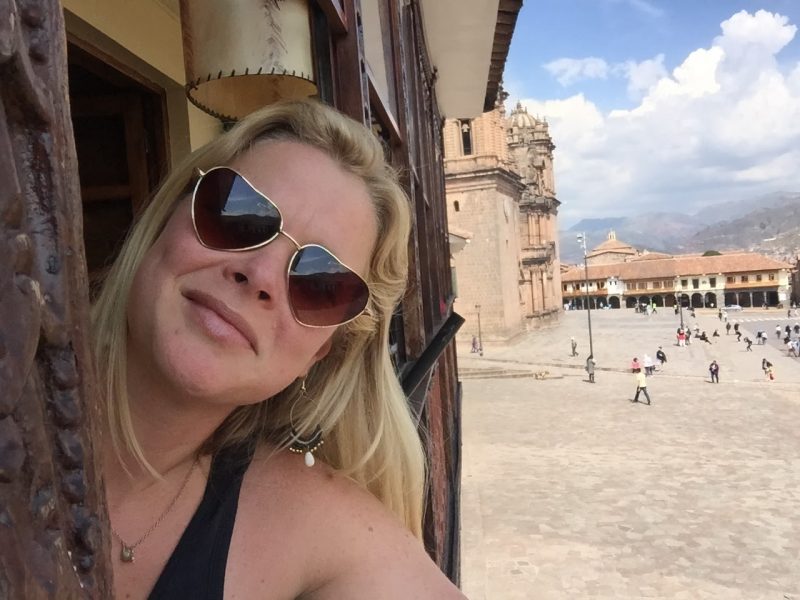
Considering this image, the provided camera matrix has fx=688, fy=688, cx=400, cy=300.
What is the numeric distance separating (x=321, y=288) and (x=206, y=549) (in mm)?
406

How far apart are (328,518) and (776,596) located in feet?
33.4

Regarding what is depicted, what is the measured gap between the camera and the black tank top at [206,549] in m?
0.91

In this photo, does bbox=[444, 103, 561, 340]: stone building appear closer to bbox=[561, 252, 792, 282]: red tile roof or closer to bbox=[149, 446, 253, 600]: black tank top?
bbox=[149, 446, 253, 600]: black tank top

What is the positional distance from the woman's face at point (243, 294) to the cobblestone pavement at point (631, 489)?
8808 mm

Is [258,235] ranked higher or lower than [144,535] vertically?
higher

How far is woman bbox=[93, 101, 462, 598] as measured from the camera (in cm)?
94

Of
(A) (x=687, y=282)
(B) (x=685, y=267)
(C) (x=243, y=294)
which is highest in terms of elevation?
(B) (x=685, y=267)

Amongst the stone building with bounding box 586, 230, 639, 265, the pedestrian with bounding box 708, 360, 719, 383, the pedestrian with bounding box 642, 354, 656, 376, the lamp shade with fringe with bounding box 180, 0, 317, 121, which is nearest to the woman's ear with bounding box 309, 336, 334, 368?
the lamp shade with fringe with bounding box 180, 0, 317, 121

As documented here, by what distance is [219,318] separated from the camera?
0.94 meters

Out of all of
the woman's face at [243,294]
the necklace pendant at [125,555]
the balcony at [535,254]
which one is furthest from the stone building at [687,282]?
the necklace pendant at [125,555]

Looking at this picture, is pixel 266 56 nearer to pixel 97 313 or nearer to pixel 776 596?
pixel 97 313

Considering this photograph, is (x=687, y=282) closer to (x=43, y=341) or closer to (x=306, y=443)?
(x=306, y=443)

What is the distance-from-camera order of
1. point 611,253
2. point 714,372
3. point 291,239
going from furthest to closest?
point 611,253 < point 714,372 < point 291,239

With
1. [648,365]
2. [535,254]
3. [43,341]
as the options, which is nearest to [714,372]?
[648,365]
